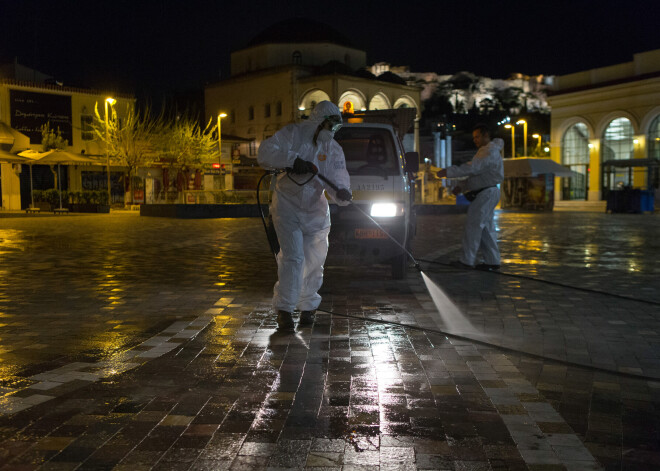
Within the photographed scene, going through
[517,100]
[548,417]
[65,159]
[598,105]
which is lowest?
[548,417]

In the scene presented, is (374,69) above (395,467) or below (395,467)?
above

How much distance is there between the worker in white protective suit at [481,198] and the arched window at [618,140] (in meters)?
38.2

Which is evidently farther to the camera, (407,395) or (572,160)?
(572,160)

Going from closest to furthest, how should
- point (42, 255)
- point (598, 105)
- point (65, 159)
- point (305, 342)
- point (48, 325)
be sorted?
point (305, 342) → point (48, 325) → point (42, 255) → point (65, 159) → point (598, 105)

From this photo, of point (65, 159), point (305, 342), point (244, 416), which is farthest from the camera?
point (65, 159)

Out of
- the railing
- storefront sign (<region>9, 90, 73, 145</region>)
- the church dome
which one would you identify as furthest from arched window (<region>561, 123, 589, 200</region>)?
storefront sign (<region>9, 90, 73, 145</region>)

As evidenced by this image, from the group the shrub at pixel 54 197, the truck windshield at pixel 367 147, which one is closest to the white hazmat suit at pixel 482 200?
the truck windshield at pixel 367 147

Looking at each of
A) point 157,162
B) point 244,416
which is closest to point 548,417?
point 244,416

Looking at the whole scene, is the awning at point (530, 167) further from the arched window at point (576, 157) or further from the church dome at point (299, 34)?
the church dome at point (299, 34)

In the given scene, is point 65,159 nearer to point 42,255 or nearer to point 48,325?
point 42,255

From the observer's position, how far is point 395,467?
2.73 m

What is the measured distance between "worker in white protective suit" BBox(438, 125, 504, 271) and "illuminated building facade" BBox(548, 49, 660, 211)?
33.1 metres

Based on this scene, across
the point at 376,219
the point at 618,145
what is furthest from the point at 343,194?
the point at 618,145

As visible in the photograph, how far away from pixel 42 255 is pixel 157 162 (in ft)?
114
